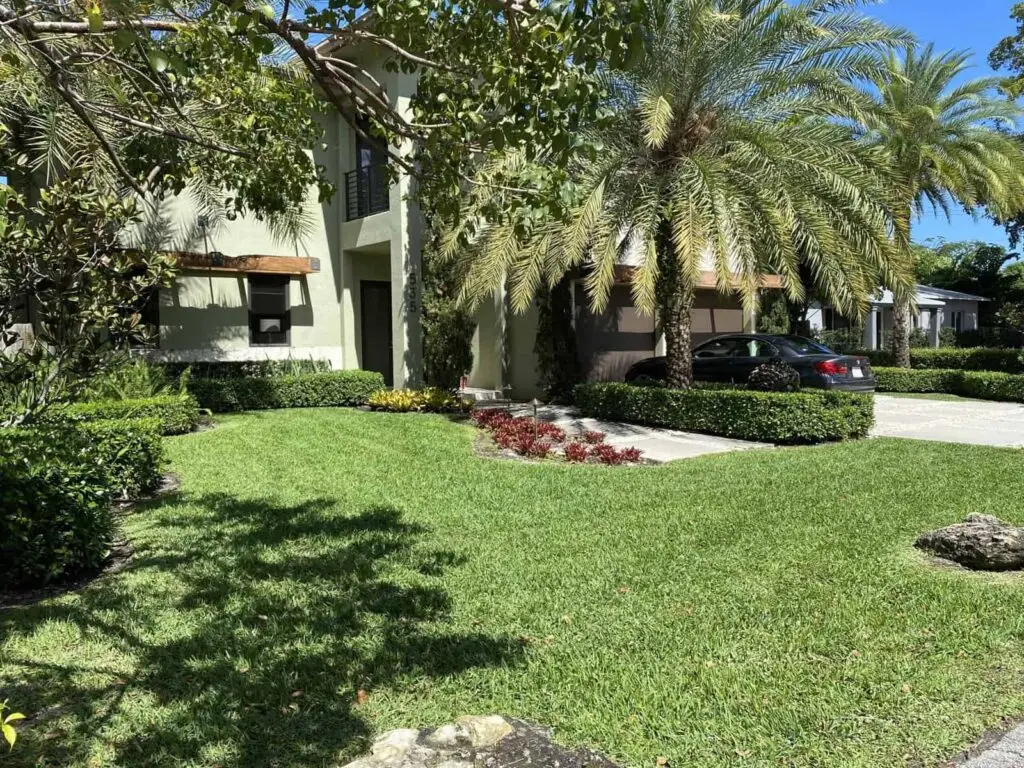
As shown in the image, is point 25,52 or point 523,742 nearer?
point 523,742

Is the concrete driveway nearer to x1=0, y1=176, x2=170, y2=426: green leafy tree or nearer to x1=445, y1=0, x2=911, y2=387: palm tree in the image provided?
x1=445, y1=0, x2=911, y2=387: palm tree

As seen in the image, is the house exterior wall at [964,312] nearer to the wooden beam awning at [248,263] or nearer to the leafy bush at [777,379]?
the leafy bush at [777,379]

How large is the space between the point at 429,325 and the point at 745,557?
1137cm

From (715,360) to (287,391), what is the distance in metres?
8.74

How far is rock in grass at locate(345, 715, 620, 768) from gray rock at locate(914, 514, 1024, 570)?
3.60 metres

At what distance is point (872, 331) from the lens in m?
31.0

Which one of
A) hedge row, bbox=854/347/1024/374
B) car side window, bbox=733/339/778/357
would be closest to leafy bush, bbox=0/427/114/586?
car side window, bbox=733/339/778/357

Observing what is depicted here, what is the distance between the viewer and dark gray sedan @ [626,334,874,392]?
529 inches

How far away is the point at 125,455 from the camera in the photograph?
739 cm

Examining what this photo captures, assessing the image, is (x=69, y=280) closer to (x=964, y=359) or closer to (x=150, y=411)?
(x=150, y=411)

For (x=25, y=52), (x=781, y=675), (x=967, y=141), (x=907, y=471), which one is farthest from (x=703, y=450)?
(x=967, y=141)

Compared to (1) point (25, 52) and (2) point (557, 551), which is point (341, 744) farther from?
(1) point (25, 52)

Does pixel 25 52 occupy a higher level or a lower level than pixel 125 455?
higher

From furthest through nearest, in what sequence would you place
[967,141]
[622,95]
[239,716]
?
[967,141], [622,95], [239,716]
